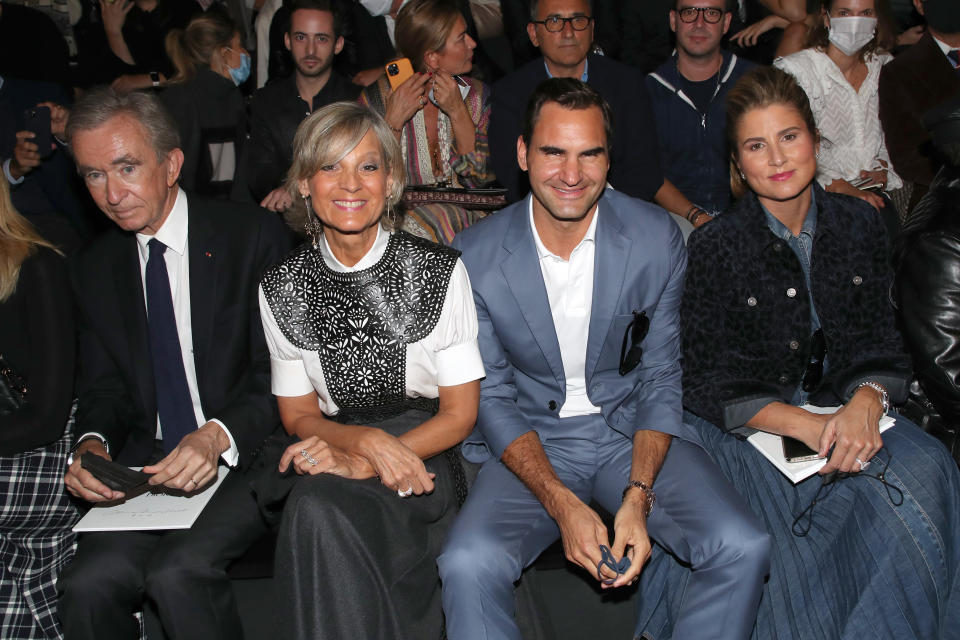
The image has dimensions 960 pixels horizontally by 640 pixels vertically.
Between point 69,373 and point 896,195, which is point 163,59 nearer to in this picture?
point 69,373

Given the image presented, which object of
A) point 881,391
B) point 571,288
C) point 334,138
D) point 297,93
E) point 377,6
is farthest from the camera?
point 377,6

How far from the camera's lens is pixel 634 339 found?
2.52 m

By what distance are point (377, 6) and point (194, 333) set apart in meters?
2.85

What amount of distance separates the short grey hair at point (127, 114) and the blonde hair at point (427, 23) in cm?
152

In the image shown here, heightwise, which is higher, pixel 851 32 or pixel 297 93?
pixel 851 32

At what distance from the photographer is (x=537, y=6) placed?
390 cm

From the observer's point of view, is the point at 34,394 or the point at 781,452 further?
the point at 34,394

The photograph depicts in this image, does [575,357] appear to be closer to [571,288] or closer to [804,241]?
[571,288]

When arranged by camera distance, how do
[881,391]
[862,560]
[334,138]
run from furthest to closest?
[881,391] → [334,138] → [862,560]

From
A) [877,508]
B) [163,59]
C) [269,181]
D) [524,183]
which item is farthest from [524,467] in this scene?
[163,59]

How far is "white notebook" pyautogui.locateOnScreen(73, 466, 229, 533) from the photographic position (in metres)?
2.34

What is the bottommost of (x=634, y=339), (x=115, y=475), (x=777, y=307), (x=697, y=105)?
(x=115, y=475)

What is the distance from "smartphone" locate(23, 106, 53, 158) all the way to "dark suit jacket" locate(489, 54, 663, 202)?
7.51 ft

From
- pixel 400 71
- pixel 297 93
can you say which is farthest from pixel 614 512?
pixel 297 93
